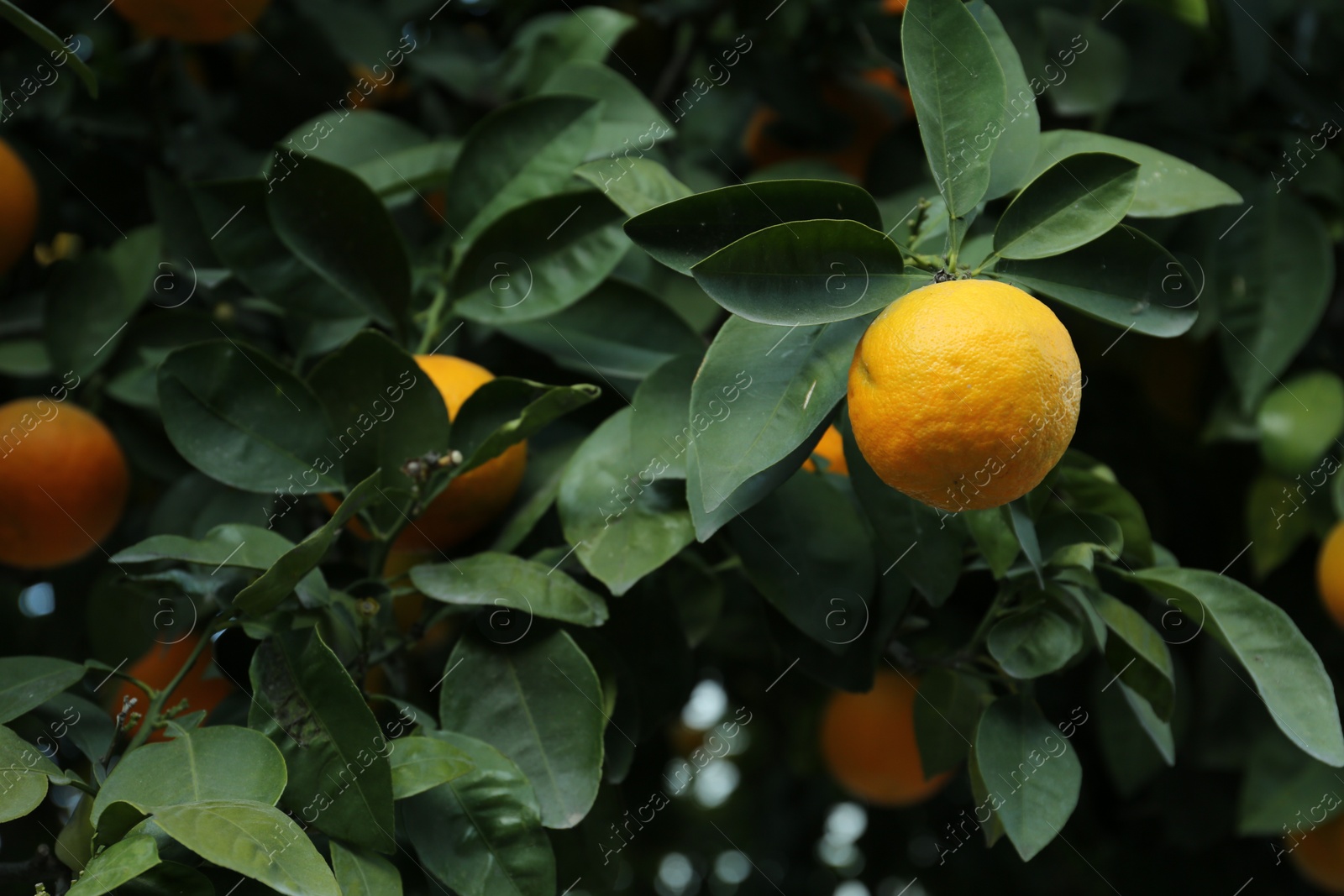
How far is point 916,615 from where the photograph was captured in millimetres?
1177

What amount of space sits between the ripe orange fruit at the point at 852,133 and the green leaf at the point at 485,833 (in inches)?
44.4

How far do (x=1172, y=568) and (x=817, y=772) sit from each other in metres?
1.48

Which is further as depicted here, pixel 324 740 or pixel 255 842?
pixel 324 740

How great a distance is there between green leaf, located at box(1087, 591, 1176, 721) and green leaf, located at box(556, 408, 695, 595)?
13.6 inches

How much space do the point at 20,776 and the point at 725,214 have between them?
602 mm

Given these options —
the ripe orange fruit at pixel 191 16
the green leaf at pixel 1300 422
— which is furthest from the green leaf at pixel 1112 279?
the ripe orange fruit at pixel 191 16

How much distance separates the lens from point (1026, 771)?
87cm

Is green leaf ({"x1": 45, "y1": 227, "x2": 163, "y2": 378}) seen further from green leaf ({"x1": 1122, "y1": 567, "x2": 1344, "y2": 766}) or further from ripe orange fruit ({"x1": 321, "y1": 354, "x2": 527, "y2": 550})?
green leaf ({"x1": 1122, "y1": 567, "x2": 1344, "y2": 766})

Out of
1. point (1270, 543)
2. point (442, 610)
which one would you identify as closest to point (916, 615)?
point (442, 610)

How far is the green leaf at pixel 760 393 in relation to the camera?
0.74m

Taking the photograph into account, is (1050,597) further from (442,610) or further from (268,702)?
(268,702)

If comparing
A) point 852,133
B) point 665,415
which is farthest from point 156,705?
point 852,133

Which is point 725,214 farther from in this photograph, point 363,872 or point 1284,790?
point 1284,790

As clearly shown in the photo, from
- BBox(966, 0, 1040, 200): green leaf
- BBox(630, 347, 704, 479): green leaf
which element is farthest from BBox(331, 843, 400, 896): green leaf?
BBox(966, 0, 1040, 200): green leaf
